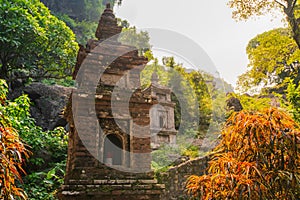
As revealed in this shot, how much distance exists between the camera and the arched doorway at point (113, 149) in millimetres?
6779

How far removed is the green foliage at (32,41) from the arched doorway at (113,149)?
7.80 m

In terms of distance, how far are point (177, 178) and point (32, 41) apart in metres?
8.80

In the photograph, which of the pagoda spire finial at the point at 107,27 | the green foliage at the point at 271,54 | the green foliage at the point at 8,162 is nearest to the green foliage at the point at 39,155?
the pagoda spire finial at the point at 107,27

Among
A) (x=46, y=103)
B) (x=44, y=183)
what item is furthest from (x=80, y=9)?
(x=44, y=183)

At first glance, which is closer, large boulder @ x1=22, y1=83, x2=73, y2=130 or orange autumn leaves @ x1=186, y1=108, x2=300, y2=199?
orange autumn leaves @ x1=186, y1=108, x2=300, y2=199

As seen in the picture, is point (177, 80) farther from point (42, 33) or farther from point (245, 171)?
point (245, 171)

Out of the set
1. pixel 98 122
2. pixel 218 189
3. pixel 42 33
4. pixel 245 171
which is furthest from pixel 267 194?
pixel 42 33

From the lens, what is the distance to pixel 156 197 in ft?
20.7

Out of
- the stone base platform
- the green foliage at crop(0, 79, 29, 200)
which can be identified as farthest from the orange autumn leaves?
the green foliage at crop(0, 79, 29, 200)

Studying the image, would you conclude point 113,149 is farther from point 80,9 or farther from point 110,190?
point 80,9

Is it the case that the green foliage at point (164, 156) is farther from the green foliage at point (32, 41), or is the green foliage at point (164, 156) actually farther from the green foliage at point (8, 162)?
the green foliage at point (8, 162)

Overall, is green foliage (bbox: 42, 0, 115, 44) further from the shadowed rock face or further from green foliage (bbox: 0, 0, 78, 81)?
green foliage (bbox: 0, 0, 78, 81)

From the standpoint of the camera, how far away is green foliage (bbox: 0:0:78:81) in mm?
12336

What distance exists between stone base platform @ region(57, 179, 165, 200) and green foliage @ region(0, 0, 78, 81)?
8.59 m
